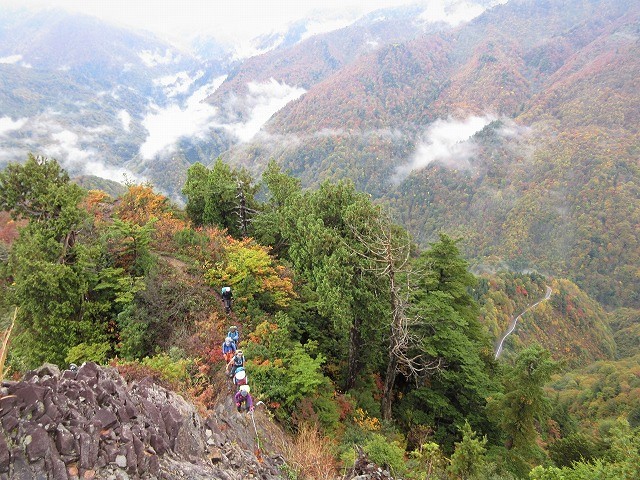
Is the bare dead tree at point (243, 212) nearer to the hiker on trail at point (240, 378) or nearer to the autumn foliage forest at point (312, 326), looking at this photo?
the autumn foliage forest at point (312, 326)

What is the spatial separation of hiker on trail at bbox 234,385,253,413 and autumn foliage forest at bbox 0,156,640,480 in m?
0.94

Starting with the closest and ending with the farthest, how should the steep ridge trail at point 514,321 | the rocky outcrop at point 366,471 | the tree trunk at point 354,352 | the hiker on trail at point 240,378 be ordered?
the rocky outcrop at point 366,471
the hiker on trail at point 240,378
the tree trunk at point 354,352
the steep ridge trail at point 514,321

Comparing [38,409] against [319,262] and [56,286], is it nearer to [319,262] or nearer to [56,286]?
[56,286]

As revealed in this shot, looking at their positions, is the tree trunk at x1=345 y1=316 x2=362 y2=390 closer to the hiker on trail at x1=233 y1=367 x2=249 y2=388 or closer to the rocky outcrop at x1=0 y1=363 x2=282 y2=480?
the hiker on trail at x1=233 y1=367 x2=249 y2=388

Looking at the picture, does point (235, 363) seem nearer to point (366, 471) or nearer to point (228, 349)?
point (228, 349)

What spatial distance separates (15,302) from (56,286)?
6.18 ft

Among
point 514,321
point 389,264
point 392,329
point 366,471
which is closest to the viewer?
point 366,471

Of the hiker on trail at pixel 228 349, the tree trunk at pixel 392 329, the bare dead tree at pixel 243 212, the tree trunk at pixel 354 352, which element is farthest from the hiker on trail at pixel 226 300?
the bare dead tree at pixel 243 212

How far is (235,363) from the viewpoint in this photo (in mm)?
10875

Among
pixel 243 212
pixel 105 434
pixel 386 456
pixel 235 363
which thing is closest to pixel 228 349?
pixel 235 363

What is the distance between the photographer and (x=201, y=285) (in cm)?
1608

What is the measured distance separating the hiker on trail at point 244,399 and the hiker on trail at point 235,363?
1.00 m

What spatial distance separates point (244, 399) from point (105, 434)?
4295mm

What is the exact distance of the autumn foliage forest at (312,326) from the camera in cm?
1181
